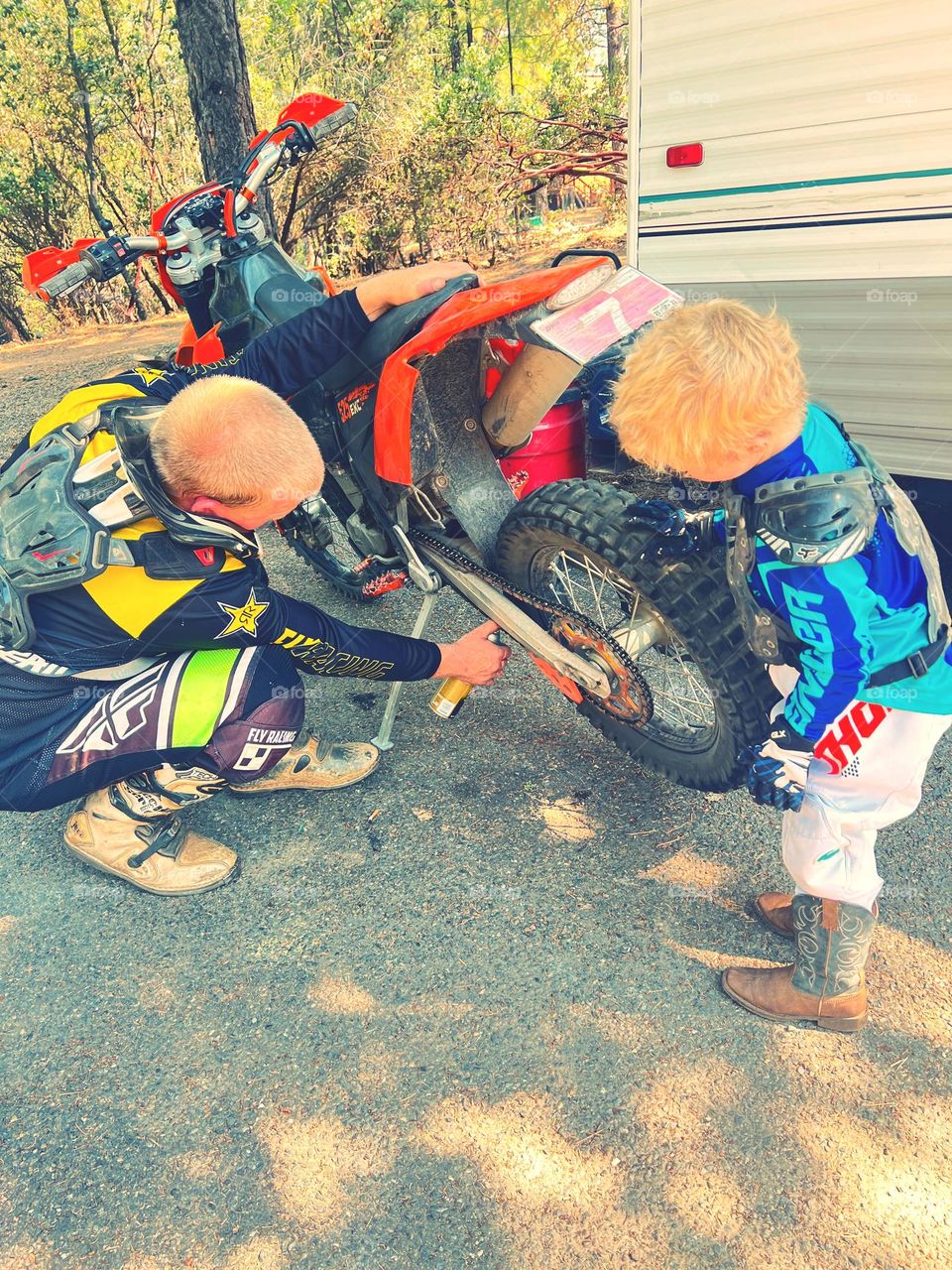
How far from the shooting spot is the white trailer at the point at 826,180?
274cm

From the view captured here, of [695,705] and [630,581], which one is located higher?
[630,581]

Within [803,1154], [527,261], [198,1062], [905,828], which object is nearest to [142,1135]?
[198,1062]

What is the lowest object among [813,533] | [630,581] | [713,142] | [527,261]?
[527,261]

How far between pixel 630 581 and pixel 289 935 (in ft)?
4.18

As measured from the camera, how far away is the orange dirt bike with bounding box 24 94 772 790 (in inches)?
80.4

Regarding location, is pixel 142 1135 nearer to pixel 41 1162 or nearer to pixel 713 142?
pixel 41 1162

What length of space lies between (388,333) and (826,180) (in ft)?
5.99

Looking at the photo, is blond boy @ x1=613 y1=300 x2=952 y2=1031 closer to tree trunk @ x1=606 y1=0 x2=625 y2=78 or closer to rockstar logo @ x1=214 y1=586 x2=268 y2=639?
rockstar logo @ x1=214 y1=586 x2=268 y2=639

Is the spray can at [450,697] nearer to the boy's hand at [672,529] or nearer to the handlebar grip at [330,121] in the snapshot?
the boy's hand at [672,529]

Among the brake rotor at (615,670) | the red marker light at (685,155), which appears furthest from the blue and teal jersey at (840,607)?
the red marker light at (685,155)

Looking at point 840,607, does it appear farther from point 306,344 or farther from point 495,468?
point 306,344

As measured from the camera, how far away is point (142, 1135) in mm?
1810

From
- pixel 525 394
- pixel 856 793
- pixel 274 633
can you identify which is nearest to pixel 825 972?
pixel 856 793

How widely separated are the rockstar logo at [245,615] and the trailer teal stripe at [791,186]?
2481 millimetres
